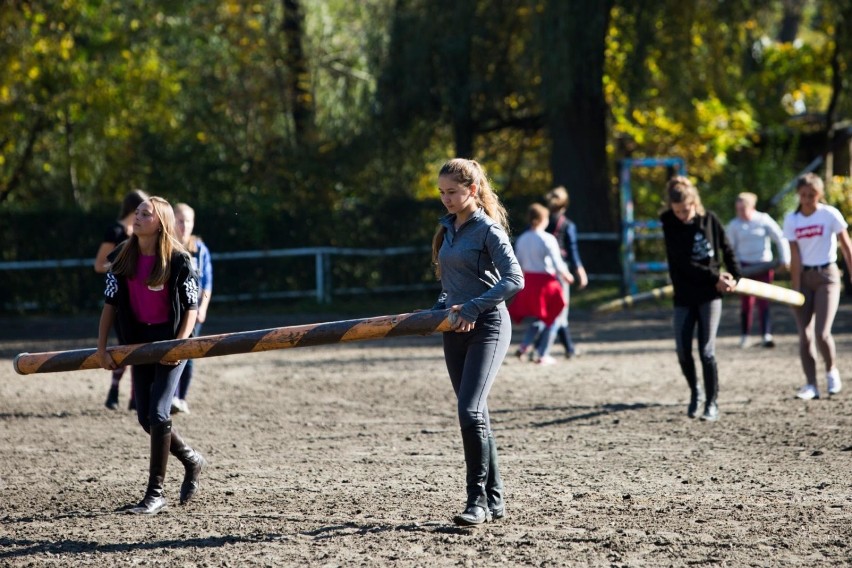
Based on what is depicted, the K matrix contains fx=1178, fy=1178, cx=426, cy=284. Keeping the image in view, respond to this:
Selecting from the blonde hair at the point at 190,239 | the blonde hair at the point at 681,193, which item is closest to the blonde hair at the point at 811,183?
the blonde hair at the point at 681,193

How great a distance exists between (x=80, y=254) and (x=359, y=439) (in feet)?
46.6

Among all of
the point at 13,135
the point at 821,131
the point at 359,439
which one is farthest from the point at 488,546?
the point at 821,131

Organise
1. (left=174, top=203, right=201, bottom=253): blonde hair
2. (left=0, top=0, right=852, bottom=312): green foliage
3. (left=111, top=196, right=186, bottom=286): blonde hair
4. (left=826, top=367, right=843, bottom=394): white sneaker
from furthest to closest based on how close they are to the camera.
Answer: (left=0, top=0, right=852, bottom=312): green foliage
(left=826, top=367, right=843, bottom=394): white sneaker
(left=174, top=203, right=201, bottom=253): blonde hair
(left=111, top=196, right=186, bottom=286): blonde hair

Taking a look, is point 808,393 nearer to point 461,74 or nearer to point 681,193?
point 681,193

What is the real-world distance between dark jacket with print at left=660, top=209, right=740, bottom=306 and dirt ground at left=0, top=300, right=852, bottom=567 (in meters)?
1.02

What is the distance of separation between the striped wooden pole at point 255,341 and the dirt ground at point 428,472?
85 centimetres

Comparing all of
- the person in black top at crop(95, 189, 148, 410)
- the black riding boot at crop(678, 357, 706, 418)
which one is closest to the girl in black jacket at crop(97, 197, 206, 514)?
the person in black top at crop(95, 189, 148, 410)

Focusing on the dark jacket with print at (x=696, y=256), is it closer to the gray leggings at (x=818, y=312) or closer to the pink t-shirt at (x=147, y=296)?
the gray leggings at (x=818, y=312)

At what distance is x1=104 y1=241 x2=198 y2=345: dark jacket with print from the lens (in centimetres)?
640

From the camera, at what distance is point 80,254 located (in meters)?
21.6

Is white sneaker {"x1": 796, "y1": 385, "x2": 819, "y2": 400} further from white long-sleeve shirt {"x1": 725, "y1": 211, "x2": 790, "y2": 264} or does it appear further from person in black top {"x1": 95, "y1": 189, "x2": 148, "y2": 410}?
person in black top {"x1": 95, "y1": 189, "x2": 148, "y2": 410}

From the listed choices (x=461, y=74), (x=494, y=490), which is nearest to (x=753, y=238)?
(x=494, y=490)

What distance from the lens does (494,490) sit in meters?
6.10

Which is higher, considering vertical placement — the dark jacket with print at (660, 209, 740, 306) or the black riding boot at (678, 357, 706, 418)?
the dark jacket with print at (660, 209, 740, 306)
